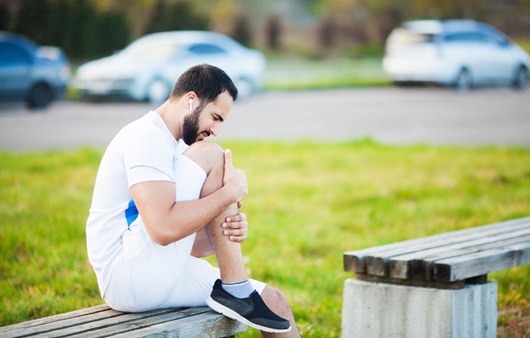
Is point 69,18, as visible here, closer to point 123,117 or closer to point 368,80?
point 368,80

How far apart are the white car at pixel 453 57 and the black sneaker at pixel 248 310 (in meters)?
21.5

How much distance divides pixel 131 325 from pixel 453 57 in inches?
872

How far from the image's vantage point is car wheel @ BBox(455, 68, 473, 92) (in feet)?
80.4

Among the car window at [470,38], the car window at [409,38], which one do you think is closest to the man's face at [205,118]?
the car window at [409,38]

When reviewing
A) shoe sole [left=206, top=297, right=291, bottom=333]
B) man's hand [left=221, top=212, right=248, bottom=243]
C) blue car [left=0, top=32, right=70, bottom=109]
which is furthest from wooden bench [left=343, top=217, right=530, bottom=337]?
blue car [left=0, top=32, right=70, bottom=109]

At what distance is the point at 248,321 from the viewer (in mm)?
3184

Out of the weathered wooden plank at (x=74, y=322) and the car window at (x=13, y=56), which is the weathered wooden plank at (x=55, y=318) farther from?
the car window at (x=13, y=56)

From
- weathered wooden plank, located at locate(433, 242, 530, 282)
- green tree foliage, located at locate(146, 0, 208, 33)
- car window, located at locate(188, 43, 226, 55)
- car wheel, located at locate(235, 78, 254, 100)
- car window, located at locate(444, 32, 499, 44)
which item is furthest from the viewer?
green tree foliage, located at locate(146, 0, 208, 33)

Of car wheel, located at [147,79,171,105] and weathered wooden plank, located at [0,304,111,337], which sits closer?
weathered wooden plank, located at [0,304,111,337]

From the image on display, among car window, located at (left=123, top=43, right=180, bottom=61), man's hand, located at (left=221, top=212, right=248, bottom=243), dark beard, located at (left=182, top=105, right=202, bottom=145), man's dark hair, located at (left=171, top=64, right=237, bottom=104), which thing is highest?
man's dark hair, located at (left=171, top=64, right=237, bottom=104)

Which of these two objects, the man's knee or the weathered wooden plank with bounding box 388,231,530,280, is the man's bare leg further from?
the weathered wooden plank with bounding box 388,231,530,280

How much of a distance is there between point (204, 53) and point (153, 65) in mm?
2684

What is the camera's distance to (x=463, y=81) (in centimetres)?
2467

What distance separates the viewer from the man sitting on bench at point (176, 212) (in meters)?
3.03
